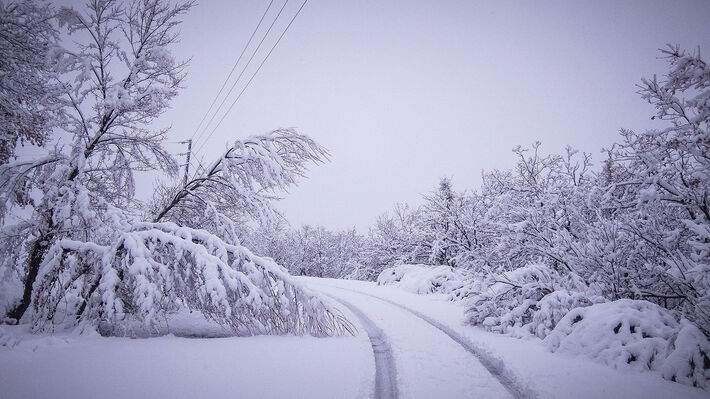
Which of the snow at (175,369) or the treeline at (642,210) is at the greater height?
the treeline at (642,210)

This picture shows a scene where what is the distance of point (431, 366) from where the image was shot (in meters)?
4.95

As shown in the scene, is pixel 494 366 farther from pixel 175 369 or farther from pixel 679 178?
pixel 679 178

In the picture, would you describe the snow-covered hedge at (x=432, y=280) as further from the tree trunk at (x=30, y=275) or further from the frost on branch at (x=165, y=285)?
the tree trunk at (x=30, y=275)

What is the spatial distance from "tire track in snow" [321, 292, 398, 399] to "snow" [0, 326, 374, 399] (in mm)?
161

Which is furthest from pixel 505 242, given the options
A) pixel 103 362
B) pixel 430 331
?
pixel 103 362

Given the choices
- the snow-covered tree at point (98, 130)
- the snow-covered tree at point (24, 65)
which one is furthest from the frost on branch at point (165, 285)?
the snow-covered tree at point (24, 65)

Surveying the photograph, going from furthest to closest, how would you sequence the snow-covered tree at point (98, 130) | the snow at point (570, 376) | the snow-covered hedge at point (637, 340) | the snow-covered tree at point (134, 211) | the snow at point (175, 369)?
the snow-covered tree at point (98, 130) → the snow-covered tree at point (134, 211) → the snow-covered hedge at point (637, 340) → the snow at point (570, 376) → the snow at point (175, 369)

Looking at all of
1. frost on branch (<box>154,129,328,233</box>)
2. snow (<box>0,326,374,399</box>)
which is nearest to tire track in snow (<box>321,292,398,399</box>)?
snow (<box>0,326,374,399</box>)

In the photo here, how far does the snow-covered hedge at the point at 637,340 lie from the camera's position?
4230 millimetres

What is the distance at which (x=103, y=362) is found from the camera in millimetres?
4180

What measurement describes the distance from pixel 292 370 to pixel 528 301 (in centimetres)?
589

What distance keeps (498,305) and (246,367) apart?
6.46m

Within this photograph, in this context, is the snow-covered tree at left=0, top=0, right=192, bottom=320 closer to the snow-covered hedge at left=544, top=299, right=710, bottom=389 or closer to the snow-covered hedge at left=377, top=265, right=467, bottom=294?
the snow-covered hedge at left=544, top=299, right=710, bottom=389

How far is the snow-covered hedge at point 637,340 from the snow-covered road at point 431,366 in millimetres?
1899
